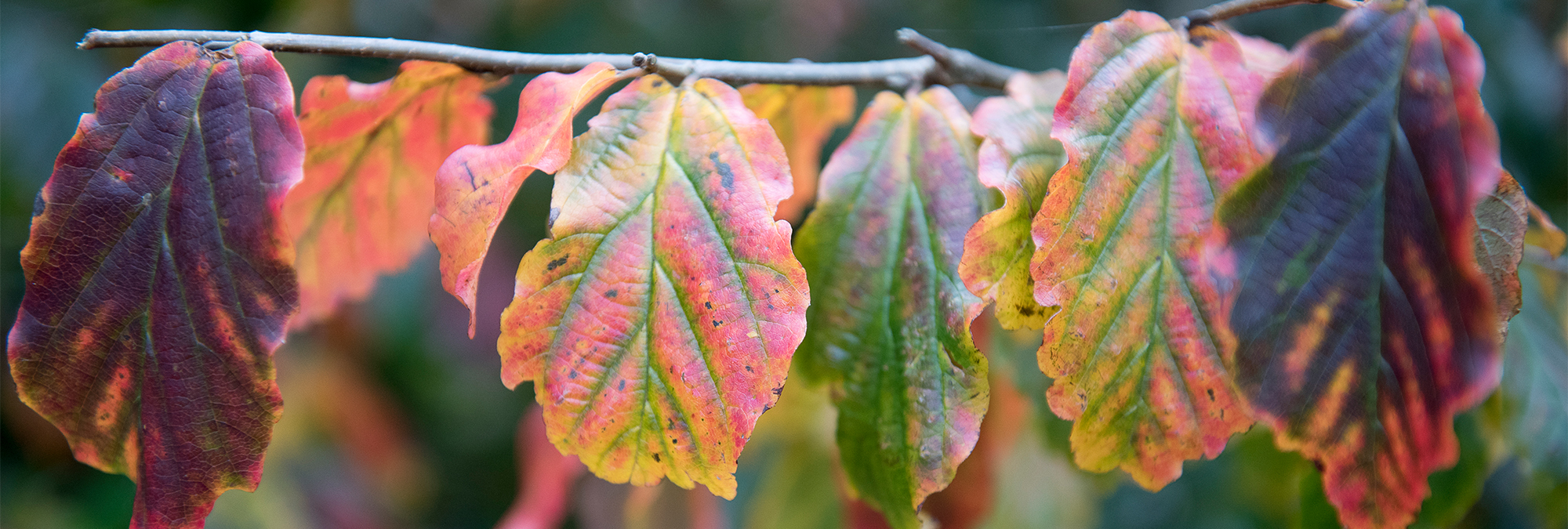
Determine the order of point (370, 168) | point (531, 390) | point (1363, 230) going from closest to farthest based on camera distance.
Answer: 1. point (1363, 230)
2. point (370, 168)
3. point (531, 390)

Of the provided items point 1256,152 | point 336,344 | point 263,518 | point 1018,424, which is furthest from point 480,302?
point 1256,152

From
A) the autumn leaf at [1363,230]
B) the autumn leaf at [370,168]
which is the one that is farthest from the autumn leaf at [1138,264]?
the autumn leaf at [370,168]

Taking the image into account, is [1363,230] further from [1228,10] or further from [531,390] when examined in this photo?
[531,390]

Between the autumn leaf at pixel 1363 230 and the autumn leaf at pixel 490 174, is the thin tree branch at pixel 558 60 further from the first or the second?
the autumn leaf at pixel 1363 230

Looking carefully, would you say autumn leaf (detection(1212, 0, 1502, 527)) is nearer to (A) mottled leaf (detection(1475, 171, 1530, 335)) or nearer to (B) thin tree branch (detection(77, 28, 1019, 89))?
(A) mottled leaf (detection(1475, 171, 1530, 335))

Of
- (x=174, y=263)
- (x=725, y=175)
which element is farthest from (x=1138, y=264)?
(x=174, y=263)

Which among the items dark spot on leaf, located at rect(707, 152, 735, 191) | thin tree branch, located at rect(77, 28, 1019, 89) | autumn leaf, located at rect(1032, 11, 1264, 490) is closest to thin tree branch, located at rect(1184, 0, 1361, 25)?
autumn leaf, located at rect(1032, 11, 1264, 490)
